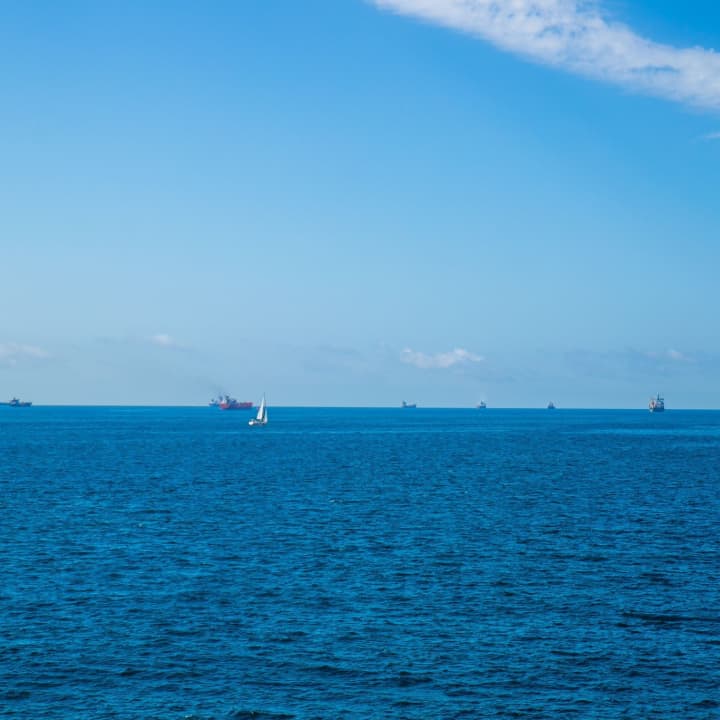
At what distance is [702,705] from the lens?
147 ft

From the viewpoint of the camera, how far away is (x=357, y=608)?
6050 cm

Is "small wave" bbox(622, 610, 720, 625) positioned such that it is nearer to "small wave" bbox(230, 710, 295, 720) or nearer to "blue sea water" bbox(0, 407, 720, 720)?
"blue sea water" bbox(0, 407, 720, 720)

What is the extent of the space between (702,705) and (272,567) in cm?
3693

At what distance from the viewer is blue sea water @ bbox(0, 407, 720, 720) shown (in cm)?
4559

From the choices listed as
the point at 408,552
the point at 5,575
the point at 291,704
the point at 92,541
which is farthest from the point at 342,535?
the point at 291,704

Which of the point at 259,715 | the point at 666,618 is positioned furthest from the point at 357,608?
the point at 666,618

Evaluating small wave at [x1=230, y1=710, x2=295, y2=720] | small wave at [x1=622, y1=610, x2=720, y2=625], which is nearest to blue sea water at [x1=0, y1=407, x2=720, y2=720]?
small wave at [x1=230, y1=710, x2=295, y2=720]

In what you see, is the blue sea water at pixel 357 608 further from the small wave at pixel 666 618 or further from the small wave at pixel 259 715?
the small wave at pixel 666 618

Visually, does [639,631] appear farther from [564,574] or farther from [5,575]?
[5,575]

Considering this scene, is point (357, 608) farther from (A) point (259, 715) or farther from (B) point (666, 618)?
(B) point (666, 618)

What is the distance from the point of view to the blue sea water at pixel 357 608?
150ft

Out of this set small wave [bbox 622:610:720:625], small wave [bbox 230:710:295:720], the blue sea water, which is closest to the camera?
small wave [bbox 230:710:295:720]

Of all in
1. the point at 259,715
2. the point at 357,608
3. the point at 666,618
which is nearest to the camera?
the point at 259,715

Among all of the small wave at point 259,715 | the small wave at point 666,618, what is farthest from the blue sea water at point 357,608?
the small wave at point 666,618
